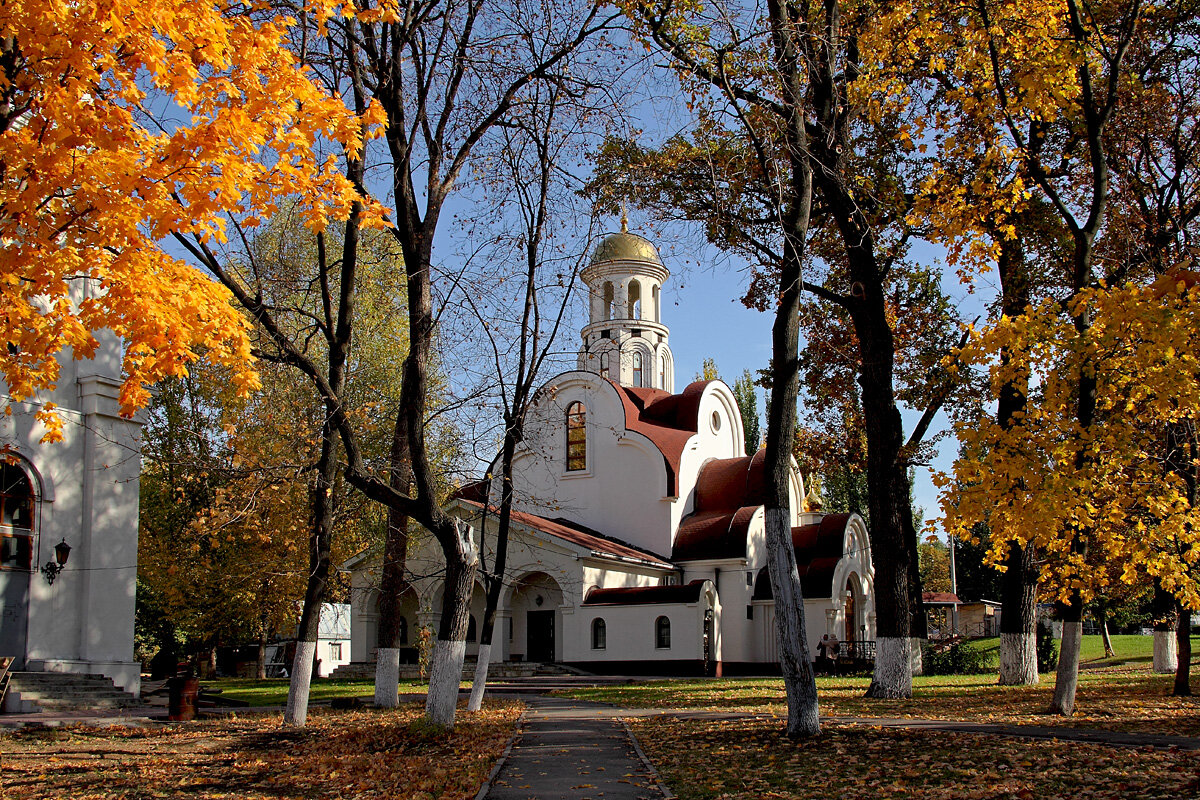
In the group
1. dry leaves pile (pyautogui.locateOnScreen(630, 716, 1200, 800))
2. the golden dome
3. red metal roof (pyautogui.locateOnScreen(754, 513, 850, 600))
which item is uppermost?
the golden dome

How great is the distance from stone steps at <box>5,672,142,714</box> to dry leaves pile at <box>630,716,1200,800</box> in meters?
10.8

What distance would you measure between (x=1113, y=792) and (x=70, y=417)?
17.9m

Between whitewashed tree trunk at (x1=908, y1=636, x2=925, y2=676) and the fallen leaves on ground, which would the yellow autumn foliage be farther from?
whitewashed tree trunk at (x1=908, y1=636, x2=925, y2=676)

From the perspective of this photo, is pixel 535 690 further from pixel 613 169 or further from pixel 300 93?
pixel 300 93

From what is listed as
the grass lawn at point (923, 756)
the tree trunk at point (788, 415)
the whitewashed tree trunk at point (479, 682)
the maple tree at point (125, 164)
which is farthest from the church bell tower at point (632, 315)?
the maple tree at point (125, 164)

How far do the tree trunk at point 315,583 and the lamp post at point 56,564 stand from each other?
6445 millimetres

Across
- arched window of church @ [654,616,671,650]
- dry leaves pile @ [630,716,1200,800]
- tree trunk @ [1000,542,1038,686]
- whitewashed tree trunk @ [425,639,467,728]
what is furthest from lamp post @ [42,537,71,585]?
tree trunk @ [1000,542,1038,686]

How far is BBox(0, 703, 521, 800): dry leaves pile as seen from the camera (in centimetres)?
812

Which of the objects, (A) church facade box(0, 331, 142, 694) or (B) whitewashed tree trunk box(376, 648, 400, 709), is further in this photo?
(A) church facade box(0, 331, 142, 694)

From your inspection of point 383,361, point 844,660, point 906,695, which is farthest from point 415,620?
point 906,695

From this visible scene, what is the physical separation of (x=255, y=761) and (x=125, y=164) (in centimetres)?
620

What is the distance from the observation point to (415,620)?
3316 centimetres

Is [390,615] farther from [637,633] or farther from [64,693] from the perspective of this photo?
[637,633]

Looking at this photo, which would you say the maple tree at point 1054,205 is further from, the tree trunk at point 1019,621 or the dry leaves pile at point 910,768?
the tree trunk at point 1019,621
